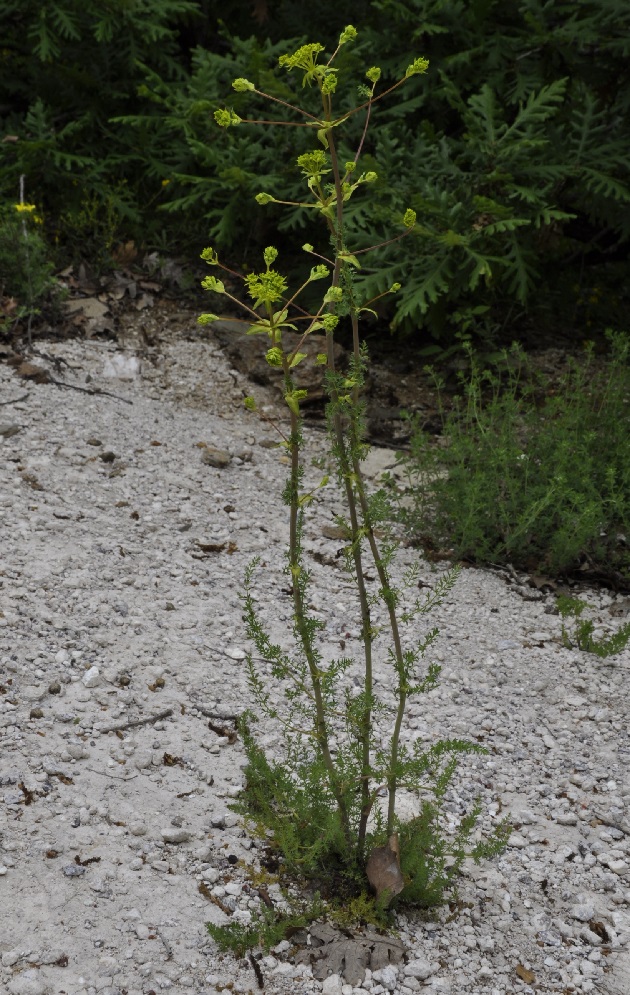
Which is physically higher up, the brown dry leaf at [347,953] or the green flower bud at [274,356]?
the green flower bud at [274,356]

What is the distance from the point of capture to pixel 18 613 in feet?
11.4

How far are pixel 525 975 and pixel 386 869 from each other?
42cm

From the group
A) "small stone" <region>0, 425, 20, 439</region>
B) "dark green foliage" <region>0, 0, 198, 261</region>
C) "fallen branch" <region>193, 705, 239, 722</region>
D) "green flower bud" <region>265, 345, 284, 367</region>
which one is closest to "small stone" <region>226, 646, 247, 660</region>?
"fallen branch" <region>193, 705, 239, 722</region>

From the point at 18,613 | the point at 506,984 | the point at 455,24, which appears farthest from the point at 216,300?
the point at 506,984

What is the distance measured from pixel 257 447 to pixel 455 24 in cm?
301

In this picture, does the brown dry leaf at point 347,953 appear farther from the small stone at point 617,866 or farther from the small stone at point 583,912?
the small stone at point 617,866

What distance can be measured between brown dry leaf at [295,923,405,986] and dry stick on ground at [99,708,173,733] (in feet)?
3.09

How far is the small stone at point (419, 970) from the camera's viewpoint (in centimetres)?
230

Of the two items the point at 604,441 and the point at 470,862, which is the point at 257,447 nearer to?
the point at 604,441

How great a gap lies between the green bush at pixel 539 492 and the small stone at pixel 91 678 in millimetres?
1822

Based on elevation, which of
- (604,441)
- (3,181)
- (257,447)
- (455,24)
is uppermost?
(455,24)

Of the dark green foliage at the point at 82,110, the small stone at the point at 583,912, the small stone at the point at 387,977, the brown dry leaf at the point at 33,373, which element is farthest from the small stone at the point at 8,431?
the small stone at the point at 583,912

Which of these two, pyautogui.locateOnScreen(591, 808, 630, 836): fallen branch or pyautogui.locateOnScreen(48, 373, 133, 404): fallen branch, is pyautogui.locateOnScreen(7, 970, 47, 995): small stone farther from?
pyautogui.locateOnScreen(48, 373, 133, 404): fallen branch

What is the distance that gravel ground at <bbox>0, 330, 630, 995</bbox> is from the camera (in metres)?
2.32
